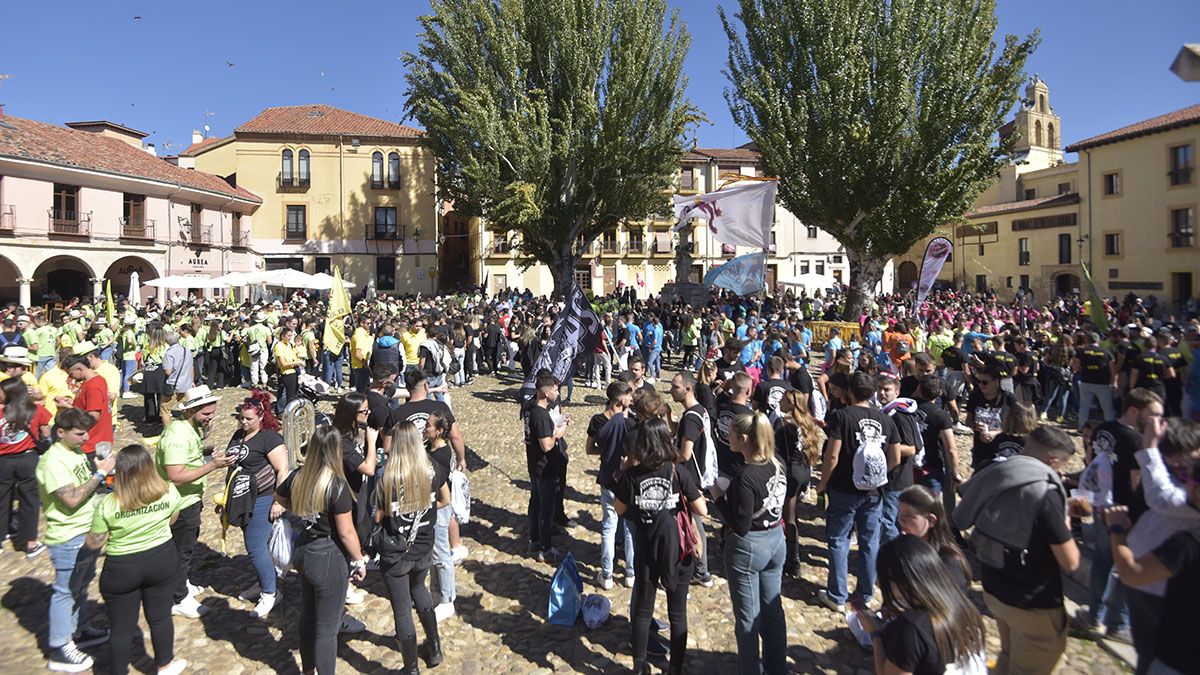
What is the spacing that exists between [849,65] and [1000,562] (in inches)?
868

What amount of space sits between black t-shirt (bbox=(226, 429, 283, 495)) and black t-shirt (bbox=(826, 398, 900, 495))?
4.44 metres

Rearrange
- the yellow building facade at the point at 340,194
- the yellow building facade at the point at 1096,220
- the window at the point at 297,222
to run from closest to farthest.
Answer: the yellow building facade at the point at 1096,220, the yellow building facade at the point at 340,194, the window at the point at 297,222

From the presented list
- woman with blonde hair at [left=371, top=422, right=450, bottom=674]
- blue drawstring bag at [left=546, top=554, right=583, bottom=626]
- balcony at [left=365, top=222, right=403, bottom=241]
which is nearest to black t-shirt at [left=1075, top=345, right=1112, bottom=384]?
blue drawstring bag at [left=546, top=554, right=583, bottom=626]

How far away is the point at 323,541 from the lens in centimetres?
393

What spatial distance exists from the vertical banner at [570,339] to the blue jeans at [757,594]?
562 cm

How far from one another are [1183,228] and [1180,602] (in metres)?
42.4

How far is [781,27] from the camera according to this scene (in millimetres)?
23281

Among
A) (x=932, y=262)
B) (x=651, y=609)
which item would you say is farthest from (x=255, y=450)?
(x=932, y=262)

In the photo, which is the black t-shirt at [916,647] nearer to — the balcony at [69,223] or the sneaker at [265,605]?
the sneaker at [265,605]

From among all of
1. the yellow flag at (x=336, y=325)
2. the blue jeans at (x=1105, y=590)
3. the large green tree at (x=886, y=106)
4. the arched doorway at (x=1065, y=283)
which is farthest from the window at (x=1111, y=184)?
the yellow flag at (x=336, y=325)

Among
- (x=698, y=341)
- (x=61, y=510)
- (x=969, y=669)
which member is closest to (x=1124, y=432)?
(x=969, y=669)

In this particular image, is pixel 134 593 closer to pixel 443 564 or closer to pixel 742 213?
pixel 443 564

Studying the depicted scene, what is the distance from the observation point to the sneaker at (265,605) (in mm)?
5199

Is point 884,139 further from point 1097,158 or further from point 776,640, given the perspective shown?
point 1097,158
